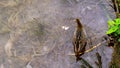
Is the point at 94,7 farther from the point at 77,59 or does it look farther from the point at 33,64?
the point at 33,64

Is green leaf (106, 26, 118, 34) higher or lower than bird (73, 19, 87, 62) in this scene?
higher

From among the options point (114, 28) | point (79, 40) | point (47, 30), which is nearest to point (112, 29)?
point (114, 28)

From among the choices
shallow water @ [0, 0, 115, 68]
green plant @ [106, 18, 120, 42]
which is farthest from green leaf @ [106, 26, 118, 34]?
shallow water @ [0, 0, 115, 68]

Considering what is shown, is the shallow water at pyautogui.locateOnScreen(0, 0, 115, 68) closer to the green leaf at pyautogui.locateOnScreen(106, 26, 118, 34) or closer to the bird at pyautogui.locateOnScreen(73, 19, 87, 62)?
the bird at pyautogui.locateOnScreen(73, 19, 87, 62)

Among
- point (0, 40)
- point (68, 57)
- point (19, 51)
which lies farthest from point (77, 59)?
point (0, 40)

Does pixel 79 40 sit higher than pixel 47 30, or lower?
lower

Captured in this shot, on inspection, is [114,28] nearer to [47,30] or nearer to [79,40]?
[79,40]

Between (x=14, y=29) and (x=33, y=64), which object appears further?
(x=14, y=29)

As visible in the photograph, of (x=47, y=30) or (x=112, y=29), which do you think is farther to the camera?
(x=47, y=30)
